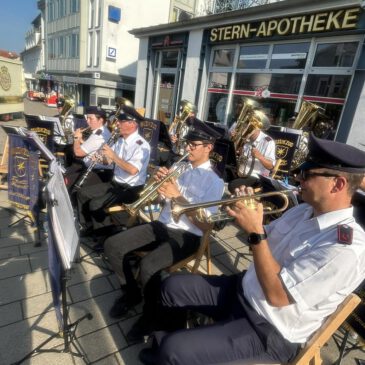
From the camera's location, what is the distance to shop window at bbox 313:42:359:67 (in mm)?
6682

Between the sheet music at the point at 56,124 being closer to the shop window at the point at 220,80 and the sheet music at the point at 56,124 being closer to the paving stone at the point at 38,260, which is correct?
the paving stone at the point at 38,260

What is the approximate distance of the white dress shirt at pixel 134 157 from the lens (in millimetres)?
3877

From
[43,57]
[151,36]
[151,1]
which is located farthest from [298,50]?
[43,57]

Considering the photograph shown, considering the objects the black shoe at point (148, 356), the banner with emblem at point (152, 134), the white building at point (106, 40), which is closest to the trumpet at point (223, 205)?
the black shoe at point (148, 356)

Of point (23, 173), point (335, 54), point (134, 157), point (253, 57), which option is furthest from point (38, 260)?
point (253, 57)

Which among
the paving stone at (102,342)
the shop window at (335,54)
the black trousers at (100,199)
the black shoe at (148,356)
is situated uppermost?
the shop window at (335,54)

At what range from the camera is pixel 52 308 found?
256 centimetres

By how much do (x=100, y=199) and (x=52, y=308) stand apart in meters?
1.52

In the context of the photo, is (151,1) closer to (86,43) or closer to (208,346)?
(86,43)

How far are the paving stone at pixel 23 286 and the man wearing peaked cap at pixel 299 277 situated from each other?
178cm

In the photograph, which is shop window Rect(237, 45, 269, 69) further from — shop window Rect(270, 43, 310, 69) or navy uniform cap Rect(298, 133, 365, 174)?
navy uniform cap Rect(298, 133, 365, 174)

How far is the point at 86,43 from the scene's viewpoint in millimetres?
24000

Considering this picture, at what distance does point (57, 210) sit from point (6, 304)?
1529 mm

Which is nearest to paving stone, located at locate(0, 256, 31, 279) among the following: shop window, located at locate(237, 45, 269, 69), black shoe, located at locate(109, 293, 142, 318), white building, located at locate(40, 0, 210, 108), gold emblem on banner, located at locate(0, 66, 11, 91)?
black shoe, located at locate(109, 293, 142, 318)
